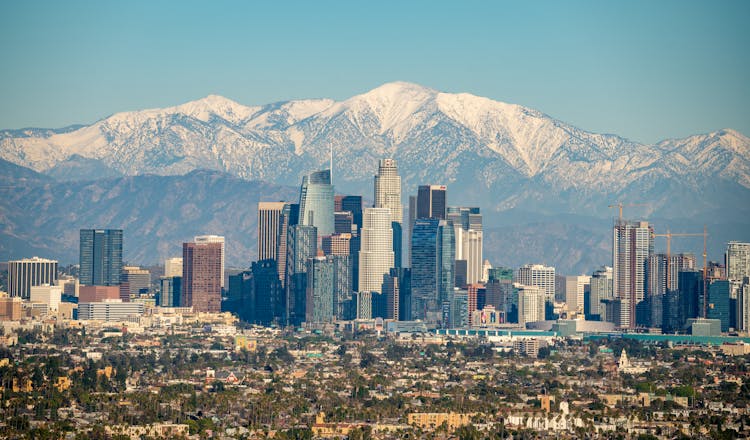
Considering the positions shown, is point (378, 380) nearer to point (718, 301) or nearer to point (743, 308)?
point (718, 301)

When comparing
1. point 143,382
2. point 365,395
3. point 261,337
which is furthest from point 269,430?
point 261,337

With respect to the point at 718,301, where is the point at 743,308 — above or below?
below

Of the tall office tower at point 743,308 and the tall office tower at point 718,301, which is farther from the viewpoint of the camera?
the tall office tower at point 718,301

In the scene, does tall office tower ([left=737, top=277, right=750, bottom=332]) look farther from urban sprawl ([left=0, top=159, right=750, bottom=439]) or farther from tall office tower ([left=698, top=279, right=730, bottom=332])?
tall office tower ([left=698, top=279, right=730, bottom=332])

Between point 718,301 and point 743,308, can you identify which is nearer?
point 743,308

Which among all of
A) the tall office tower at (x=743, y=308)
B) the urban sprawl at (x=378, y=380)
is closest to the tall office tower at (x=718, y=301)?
the urban sprawl at (x=378, y=380)

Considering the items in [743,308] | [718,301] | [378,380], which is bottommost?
[378,380]

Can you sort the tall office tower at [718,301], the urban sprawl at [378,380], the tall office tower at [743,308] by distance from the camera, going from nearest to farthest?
the urban sprawl at [378,380] < the tall office tower at [743,308] < the tall office tower at [718,301]

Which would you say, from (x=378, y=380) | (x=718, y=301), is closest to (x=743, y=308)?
(x=718, y=301)

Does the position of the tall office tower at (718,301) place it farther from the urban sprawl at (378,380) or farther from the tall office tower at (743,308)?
the tall office tower at (743,308)

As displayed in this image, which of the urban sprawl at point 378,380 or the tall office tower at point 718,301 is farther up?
the tall office tower at point 718,301

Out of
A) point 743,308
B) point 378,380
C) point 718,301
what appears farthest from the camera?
point 718,301
